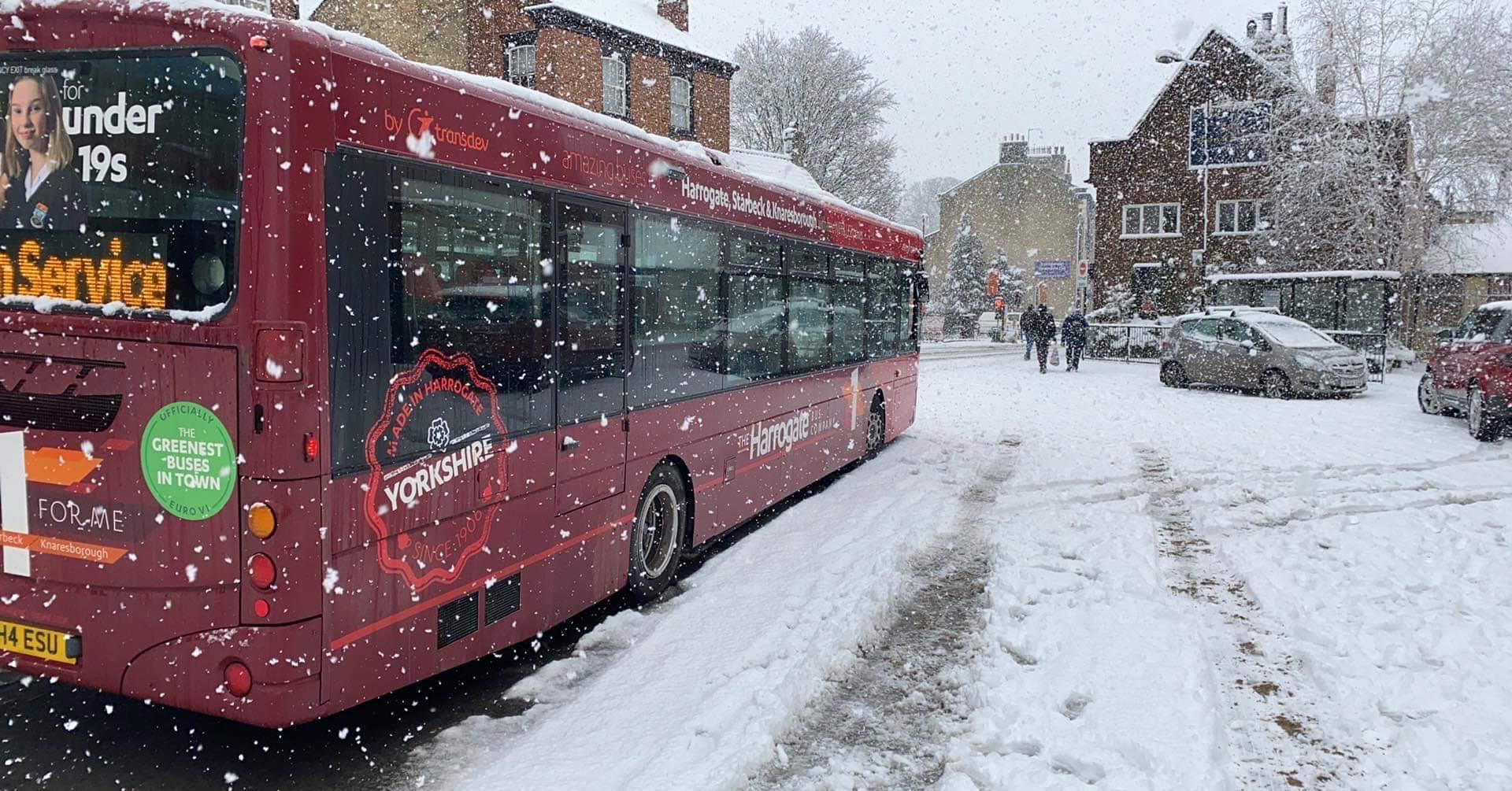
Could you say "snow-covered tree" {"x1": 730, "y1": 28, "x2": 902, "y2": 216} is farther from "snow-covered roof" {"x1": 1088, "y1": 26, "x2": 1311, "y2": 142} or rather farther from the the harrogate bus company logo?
the the harrogate bus company logo

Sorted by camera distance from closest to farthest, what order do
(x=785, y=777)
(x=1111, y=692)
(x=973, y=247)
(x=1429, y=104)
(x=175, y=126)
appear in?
(x=175, y=126) → (x=785, y=777) → (x=1111, y=692) → (x=1429, y=104) → (x=973, y=247)

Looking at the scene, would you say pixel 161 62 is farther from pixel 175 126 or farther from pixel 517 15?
pixel 517 15

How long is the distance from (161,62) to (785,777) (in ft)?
12.0

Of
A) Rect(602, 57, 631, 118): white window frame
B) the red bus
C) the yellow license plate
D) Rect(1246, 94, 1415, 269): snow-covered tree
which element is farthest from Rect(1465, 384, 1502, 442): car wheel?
Rect(602, 57, 631, 118): white window frame

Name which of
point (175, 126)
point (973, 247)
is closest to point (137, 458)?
point (175, 126)

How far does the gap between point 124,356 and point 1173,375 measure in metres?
22.4

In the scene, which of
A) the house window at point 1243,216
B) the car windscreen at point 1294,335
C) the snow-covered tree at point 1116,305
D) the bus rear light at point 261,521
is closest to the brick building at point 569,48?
the car windscreen at point 1294,335

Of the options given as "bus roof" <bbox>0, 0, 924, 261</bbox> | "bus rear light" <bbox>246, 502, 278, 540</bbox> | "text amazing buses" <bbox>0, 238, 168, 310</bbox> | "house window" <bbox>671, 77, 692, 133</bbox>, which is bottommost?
"bus rear light" <bbox>246, 502, 278, 540</bbox>

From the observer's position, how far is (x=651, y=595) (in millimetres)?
6328

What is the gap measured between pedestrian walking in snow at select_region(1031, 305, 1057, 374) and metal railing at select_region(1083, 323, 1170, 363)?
4.95 metres

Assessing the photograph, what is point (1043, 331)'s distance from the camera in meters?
27.1

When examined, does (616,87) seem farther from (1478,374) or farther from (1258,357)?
(1478,374)

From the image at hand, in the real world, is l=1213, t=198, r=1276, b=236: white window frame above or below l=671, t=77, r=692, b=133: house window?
below

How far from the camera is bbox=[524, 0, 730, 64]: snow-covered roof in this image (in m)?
27.1
